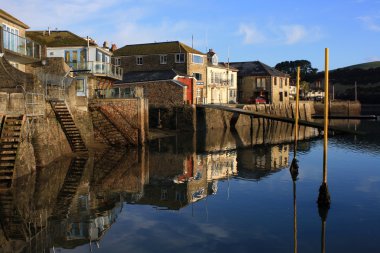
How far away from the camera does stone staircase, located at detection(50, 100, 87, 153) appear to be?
98.8ft

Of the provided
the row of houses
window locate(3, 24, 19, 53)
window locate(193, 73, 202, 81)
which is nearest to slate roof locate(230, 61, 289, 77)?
the row of houses

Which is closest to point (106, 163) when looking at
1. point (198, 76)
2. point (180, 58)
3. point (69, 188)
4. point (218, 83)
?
point (69, 188)

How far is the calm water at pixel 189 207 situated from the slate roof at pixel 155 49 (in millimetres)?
34691

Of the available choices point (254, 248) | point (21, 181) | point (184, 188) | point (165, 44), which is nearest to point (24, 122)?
point (21, 181)

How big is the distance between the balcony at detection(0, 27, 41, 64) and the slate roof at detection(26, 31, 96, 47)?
7.46 m

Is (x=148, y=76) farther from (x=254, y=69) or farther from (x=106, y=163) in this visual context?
(x=254, y=69)

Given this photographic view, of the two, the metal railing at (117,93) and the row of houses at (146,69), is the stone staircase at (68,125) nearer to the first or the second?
the row of houses at (146,69)

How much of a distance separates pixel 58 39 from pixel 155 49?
24.3m

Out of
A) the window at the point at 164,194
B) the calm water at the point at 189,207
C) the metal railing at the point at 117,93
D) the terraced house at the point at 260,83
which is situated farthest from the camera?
the terraced house at the point at 260,83

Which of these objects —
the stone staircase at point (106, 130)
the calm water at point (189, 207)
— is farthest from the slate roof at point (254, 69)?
the calm water at point (189, 207)

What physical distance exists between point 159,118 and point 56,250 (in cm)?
4252

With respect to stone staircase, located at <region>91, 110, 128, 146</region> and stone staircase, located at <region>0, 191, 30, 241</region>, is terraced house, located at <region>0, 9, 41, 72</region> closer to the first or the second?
stone staircase, located at <region>91, 110, 128, 146</region>

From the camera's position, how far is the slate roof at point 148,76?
58.3 m

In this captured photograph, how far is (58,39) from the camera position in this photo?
44.2 m
